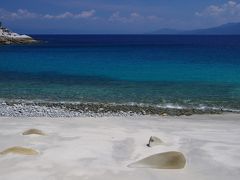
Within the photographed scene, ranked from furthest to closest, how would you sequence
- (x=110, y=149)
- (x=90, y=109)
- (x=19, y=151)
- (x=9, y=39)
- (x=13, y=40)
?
1. (x=13, y=40)
2. (x=9, y=39)
3. (x=90, y=109)
4. (x=110, y=149)
5. (x=19, y=151)

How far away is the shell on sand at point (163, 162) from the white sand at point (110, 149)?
18 centimetres

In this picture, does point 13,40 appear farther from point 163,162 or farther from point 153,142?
point 163,162

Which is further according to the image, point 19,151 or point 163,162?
point 19,151

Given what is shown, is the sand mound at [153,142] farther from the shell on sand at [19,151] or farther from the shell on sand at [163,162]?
the shell on sand at [19,151]

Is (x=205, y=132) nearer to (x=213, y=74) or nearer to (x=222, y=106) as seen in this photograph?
(x=222, y=106)

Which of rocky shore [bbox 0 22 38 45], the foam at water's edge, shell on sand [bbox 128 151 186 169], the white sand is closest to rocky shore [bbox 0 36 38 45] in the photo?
rocky shore [bbox 0 22 38 45]

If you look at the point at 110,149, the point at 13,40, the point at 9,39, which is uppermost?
the point at 110,149

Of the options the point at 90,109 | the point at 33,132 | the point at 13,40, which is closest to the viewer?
the point at 33,132

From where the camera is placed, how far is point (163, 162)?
10516 mm

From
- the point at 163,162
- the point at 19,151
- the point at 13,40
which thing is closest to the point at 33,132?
the point at 19,151

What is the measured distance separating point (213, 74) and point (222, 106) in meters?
18.8

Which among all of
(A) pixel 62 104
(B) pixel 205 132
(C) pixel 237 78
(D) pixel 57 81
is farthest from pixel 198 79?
(B) pixel 205 132

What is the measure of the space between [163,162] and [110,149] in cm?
217

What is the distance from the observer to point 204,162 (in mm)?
11148
